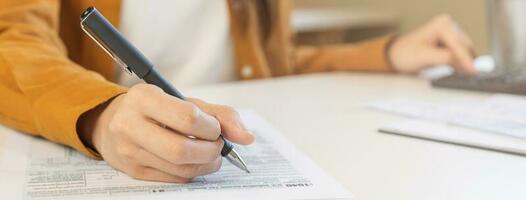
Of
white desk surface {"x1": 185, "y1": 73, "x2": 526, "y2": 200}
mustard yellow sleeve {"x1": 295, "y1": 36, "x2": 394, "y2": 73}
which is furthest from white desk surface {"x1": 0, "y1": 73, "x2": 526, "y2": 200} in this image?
mustard yellow sleeve {"x1": 295, "y1": 36, "x2": 394, "y2": 73}

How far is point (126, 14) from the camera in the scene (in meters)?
1.09

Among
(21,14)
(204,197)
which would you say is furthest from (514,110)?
(21,14)

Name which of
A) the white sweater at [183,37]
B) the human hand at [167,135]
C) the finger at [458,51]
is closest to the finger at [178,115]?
the human hand at [167,135]

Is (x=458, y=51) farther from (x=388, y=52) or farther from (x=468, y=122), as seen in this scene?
(x=468, y=122)

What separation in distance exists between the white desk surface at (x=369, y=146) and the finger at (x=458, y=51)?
62 millimetres

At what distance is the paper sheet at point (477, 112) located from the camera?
2.55 ft

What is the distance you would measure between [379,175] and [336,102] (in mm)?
349

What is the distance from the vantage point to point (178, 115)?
1.78ft

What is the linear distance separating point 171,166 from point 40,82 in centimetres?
24

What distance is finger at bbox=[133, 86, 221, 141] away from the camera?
1.78 ft

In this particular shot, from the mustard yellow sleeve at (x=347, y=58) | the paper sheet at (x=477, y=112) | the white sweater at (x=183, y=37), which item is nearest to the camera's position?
the paper sheet at (x=477, y=112)

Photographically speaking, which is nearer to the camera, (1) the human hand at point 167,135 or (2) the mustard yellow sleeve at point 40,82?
(1) the human hand at point 167,135

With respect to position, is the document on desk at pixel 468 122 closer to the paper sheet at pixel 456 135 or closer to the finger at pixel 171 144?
the paper sheet at pixel 456 135

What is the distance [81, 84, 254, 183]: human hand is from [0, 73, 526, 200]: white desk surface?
11 cm
